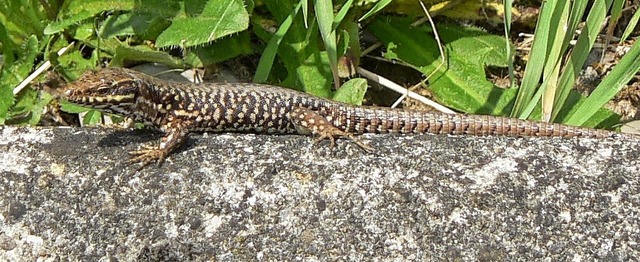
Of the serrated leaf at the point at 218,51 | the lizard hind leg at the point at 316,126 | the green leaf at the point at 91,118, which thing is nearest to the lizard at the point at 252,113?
the lizard hind leg at the point at 316,126

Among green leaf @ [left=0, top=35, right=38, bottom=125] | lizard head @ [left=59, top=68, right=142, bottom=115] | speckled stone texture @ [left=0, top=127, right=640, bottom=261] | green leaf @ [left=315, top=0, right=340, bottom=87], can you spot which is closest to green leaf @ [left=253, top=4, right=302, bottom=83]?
green leaf @ [left=315, top=0, right=340, bottom=87]

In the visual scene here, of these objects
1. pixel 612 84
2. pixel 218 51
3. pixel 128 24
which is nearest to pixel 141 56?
pixel 128 24

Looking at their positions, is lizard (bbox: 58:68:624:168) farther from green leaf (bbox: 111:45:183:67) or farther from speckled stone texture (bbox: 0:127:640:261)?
green leaf (bbox: 111:45:183:67)

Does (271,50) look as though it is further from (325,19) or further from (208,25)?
(325,19)

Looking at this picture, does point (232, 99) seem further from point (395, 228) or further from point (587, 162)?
point (587, 162)

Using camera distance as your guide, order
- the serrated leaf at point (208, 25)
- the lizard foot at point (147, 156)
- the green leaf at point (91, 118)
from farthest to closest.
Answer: the green leaf at point (91, 118) < the serrated leaf at point (208, 25) < the lizard foot at point (147, 156)

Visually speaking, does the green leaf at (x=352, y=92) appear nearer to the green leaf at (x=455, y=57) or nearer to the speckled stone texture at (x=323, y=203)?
the green leaf at (x=455, y=57)
